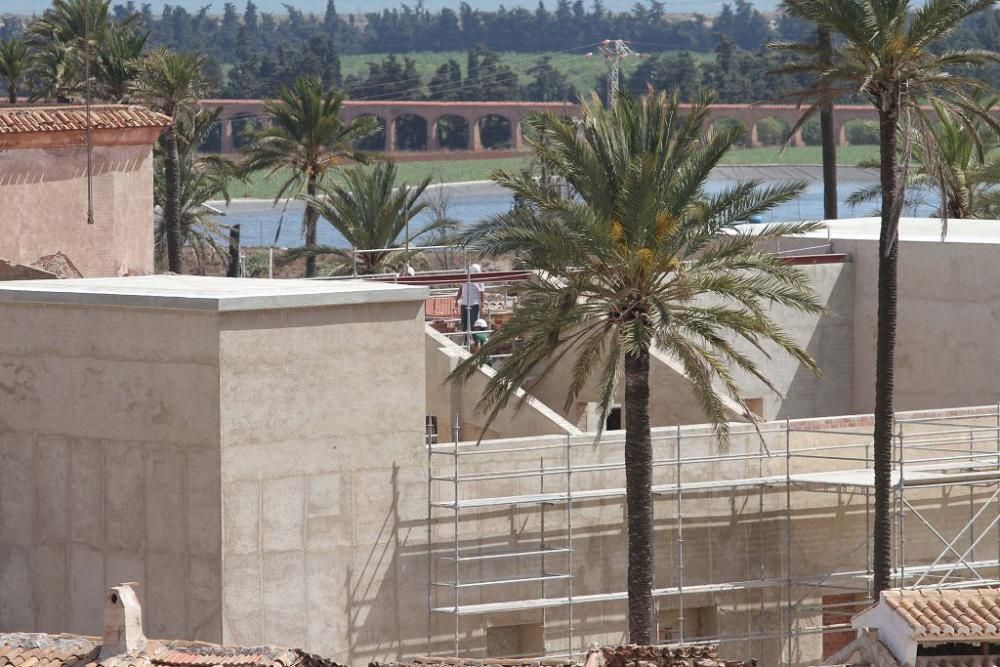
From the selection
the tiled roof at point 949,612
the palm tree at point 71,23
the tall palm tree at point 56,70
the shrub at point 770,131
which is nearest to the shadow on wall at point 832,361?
the tiled roof at point 949,612

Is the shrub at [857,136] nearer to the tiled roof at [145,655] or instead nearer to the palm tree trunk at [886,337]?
the palm tree trunk at [886,337]

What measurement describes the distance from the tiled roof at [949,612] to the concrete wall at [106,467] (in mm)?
8691

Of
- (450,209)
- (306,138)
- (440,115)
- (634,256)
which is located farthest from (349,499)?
(440,115)

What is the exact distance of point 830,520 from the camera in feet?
96.9

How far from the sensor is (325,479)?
26.2 meters

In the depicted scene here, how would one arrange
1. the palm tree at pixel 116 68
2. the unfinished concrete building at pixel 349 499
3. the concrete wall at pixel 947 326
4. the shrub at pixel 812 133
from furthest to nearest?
1. the shrub at pixel 812 133
2. the palm tree at pixel 116 68
3. the concrete wall at pixel 947 326
4. the unfinished concrete building at pixel 349 499

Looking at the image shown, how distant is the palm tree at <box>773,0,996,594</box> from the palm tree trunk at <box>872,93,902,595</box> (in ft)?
0.04

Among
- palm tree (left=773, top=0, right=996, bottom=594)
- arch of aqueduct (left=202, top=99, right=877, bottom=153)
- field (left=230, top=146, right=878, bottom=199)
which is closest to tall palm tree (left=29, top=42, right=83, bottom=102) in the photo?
palm tree (left=773, top=0, right=996, bottom=594)

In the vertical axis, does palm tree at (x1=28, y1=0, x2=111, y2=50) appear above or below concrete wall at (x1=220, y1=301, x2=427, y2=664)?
above

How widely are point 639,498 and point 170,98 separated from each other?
82.0ft

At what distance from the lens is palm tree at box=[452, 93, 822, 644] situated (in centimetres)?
2498

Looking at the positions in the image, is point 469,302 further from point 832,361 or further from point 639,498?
point 639,498

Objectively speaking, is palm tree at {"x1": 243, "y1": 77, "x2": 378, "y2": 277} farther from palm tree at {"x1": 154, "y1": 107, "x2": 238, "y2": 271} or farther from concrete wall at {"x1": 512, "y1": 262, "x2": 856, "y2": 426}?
concrete wall at {"x1": 512, "y1": 262, "x2": 856, "y2": 426}

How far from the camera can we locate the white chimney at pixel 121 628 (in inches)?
829
